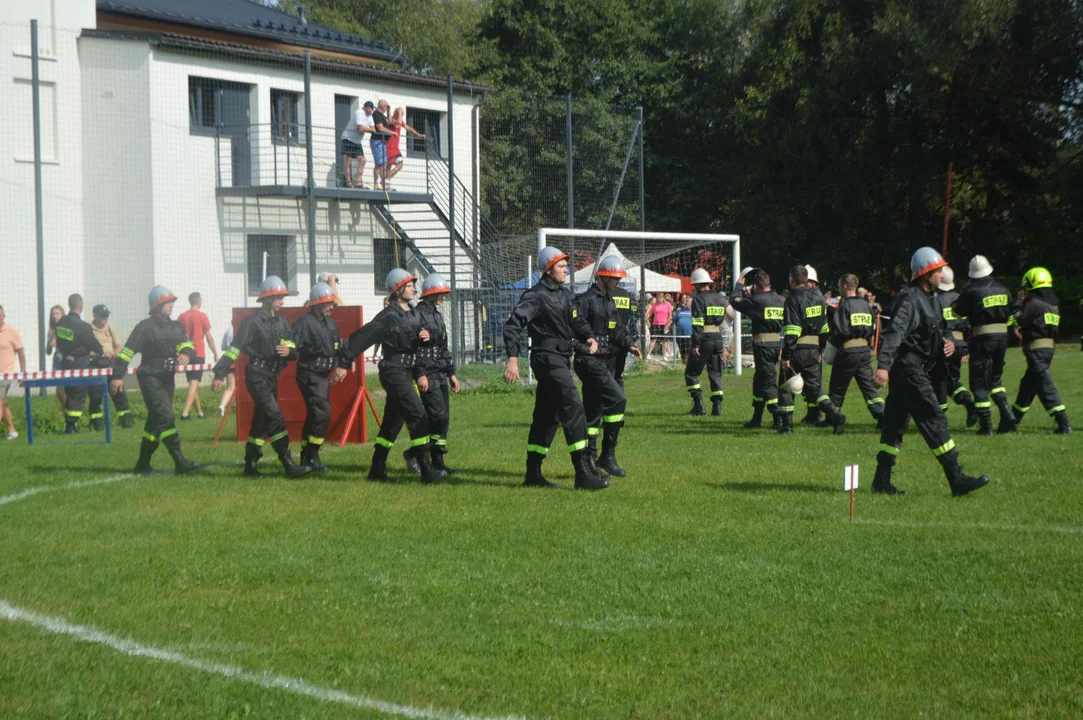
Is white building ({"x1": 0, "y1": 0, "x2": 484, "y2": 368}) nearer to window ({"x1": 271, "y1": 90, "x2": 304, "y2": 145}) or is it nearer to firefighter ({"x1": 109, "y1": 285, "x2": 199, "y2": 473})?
window ({"x1": 271, "y1": 90, "x2": 304, "y2": 145})

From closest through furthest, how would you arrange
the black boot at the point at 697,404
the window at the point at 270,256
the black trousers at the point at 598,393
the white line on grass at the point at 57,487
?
the white line on grass at the point at 57,487 < the black trousers at the point at 598,393 < the black boot at the point at 697,404 < the window at the point at 270,256

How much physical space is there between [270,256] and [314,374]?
12576mm

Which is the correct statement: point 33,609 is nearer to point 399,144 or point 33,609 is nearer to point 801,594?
point 801,594

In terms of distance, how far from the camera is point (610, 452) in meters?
11.6

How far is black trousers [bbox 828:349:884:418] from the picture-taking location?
1467cm

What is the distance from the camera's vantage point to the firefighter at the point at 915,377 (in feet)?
31.5

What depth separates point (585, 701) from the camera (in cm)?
507

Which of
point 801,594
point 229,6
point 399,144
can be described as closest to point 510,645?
point 801,594

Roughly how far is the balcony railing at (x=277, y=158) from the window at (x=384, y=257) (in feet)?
4.56

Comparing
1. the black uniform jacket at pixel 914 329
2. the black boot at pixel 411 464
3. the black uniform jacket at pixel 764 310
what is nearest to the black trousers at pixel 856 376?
the black uniform jacket at pixel 764 310

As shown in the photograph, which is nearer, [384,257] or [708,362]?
[708,362]

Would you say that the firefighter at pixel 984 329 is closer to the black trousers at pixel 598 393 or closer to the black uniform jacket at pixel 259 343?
the black trousers at pixel 598 393

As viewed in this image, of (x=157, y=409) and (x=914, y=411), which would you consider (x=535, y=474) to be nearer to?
(x=914, y=411)

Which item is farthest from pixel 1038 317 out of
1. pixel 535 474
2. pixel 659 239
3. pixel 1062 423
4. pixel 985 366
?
pixel 659 239
